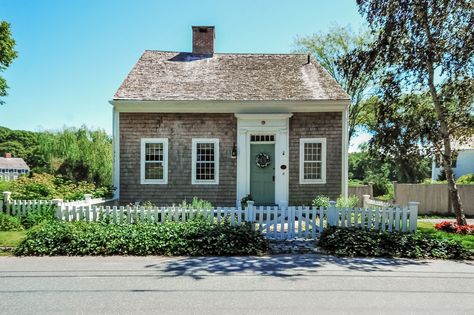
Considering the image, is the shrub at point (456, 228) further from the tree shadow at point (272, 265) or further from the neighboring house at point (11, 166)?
the neighboring house at point (11, 166)

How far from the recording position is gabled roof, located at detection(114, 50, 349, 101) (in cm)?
1326

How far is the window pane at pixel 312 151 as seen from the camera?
1320 cm

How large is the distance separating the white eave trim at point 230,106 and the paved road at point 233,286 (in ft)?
22.3

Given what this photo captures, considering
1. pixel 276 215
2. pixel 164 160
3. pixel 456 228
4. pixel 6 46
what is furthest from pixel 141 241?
pixel 6 46

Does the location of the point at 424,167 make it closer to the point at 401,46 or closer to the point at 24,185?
the point at 401,46

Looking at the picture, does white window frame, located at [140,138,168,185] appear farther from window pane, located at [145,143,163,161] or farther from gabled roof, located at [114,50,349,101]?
gabled roof, located at [114,50,349,101]

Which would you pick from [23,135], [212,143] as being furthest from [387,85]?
[23,135]

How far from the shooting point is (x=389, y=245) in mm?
8070

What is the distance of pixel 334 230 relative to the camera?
8.70 m

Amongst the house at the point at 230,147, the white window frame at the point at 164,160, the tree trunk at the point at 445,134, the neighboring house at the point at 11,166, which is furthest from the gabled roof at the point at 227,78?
the neighboring house at the point at 11,166

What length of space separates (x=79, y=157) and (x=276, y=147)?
14627mm

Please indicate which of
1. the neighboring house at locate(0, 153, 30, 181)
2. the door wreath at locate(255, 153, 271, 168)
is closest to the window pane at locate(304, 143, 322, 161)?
the door wreath at locate(255, 153, 271, 168)

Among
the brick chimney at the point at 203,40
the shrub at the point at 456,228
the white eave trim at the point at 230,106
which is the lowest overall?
the shrub at the point at 456,228

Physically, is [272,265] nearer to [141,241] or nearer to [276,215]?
[276,215]
